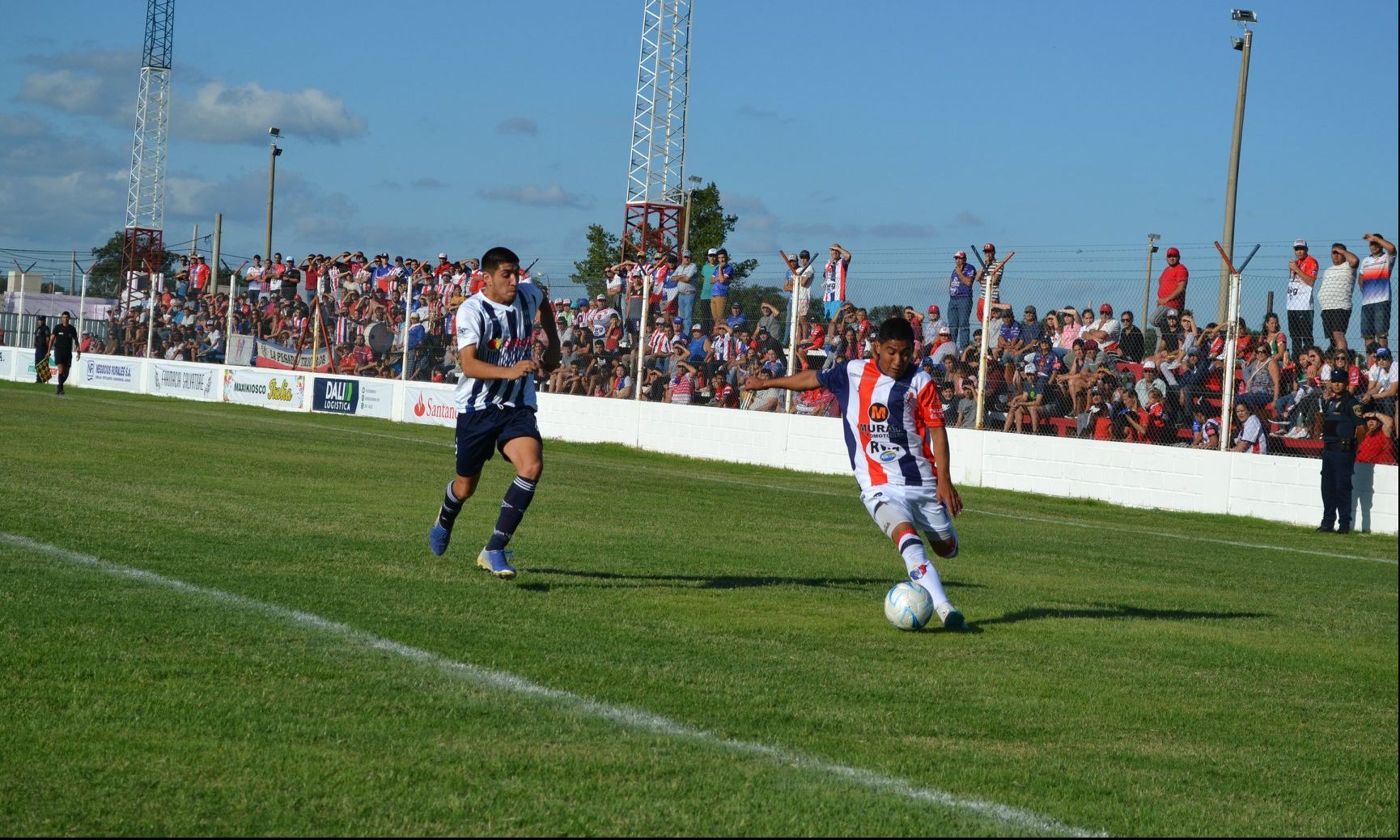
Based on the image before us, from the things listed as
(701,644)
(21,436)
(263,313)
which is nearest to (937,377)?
(21,436)

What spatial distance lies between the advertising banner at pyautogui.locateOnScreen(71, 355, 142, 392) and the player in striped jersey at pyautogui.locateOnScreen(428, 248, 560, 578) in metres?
35.5

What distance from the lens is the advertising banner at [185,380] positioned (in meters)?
39.4

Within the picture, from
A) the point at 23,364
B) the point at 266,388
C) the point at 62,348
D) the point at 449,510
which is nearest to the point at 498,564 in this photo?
the point at 449,510

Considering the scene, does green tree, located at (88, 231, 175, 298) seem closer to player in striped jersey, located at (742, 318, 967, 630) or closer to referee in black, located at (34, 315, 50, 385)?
referee in black, located at (34, 315, 50, 385)

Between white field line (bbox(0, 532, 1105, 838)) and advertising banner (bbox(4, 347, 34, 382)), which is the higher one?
advertising banner (bbox(4, 347, 34, 382))

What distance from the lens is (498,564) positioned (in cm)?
910

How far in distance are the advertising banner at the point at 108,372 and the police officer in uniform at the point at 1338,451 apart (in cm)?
3351

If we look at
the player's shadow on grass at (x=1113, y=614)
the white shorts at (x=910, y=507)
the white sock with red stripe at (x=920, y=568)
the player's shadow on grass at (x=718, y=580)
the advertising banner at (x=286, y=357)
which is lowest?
the player's shadow on grass at (x=718, y=580)

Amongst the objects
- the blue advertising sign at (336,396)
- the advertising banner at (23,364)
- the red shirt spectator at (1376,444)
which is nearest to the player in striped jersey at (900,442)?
the red shirt spectator at (1376,444)

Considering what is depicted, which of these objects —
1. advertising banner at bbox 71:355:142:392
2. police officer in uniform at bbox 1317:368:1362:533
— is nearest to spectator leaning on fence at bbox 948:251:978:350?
police officer in uniform at bbox 1317:368:1362:533

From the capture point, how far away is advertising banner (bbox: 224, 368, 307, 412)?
36188 millimetres

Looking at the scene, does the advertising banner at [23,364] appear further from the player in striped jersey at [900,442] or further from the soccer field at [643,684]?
the player in striped jersey at [900,442]

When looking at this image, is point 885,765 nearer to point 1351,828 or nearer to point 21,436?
point 1351,828

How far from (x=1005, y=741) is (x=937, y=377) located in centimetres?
1757
